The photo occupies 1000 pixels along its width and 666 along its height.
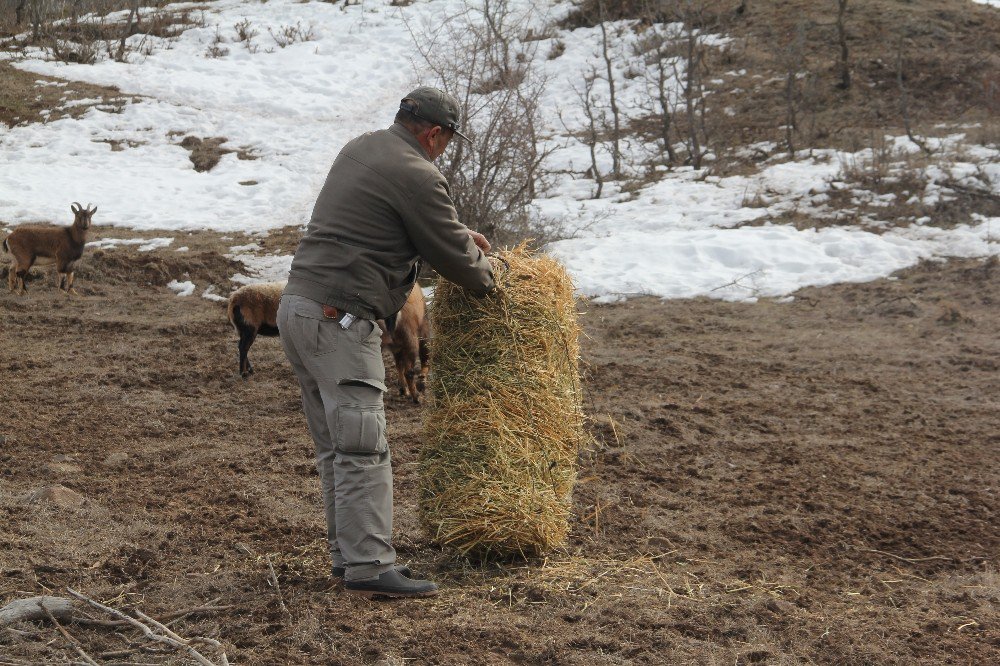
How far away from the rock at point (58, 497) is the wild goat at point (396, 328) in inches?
122

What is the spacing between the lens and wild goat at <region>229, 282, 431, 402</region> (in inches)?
332

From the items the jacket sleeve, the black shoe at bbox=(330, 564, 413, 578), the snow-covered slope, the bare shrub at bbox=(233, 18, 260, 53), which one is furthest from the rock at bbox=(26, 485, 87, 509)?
the bare shrub at bbox=(233, 18, 260, 53)

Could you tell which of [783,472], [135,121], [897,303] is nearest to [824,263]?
[897,303]

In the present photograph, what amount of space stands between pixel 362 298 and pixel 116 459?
3442mm

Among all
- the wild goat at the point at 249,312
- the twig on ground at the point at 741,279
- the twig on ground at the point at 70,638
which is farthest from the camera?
the twig on ground at the point at 741,279

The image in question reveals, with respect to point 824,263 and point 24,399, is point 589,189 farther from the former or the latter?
point 24,399

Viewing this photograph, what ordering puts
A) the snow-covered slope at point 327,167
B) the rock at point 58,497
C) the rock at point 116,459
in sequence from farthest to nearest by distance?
the snow-covered slope at point 327,167 < the rock at point 116,459 < the rock at point 58,497

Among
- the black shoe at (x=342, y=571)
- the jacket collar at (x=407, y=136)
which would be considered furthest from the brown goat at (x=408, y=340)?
the jacket collar at (x=407, y=136)

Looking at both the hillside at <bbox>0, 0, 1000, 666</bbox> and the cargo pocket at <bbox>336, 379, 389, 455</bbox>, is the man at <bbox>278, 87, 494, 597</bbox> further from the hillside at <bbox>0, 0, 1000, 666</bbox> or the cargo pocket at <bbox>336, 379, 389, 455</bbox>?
the hillside at <bbox>0, 0, 1000, 666</bbox>

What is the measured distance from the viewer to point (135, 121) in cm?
2014

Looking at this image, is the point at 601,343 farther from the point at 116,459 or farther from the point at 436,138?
the point at 436,138

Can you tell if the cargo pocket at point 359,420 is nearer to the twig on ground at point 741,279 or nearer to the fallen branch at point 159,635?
the fallen branch at point 159,635

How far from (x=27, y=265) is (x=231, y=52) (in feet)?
45.1

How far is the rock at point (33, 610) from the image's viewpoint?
378cm
